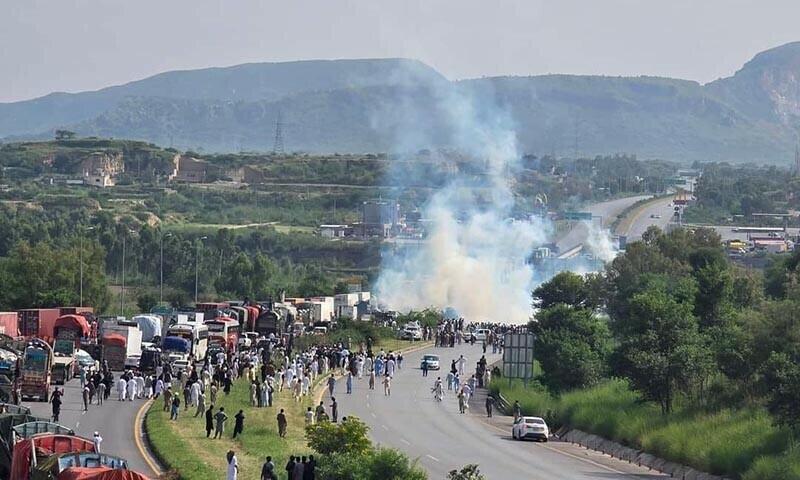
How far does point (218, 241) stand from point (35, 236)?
19593 millimetres

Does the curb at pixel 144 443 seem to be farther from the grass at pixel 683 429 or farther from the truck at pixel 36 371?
the grass at pixel 683 429

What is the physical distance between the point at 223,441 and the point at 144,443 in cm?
242

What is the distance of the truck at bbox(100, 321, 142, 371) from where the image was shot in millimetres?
66688

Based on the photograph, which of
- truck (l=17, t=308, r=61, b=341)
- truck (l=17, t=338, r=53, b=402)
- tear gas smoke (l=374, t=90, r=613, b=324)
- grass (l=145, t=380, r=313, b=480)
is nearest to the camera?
grass (l=145, t=380, r=313, b=480)

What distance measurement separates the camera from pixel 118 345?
219 ft

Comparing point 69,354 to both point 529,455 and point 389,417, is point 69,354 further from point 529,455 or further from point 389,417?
point 529,455

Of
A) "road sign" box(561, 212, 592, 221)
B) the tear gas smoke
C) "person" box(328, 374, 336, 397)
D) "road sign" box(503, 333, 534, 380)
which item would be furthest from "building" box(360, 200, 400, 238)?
"person" box(328, 374, 336, 397)

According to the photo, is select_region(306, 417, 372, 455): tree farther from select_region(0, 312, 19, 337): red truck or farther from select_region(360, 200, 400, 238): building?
select_region(360, 200, 400, 238): building

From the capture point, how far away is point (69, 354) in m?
63.2

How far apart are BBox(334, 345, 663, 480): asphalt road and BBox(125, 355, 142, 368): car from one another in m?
7.87

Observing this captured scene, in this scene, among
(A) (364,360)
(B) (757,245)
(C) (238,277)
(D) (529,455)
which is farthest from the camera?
(B) (757,245)

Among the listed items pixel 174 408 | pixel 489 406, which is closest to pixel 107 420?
pixel 174 408

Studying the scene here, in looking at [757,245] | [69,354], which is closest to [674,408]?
[69,354]

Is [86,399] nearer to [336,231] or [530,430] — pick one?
[530,430]
